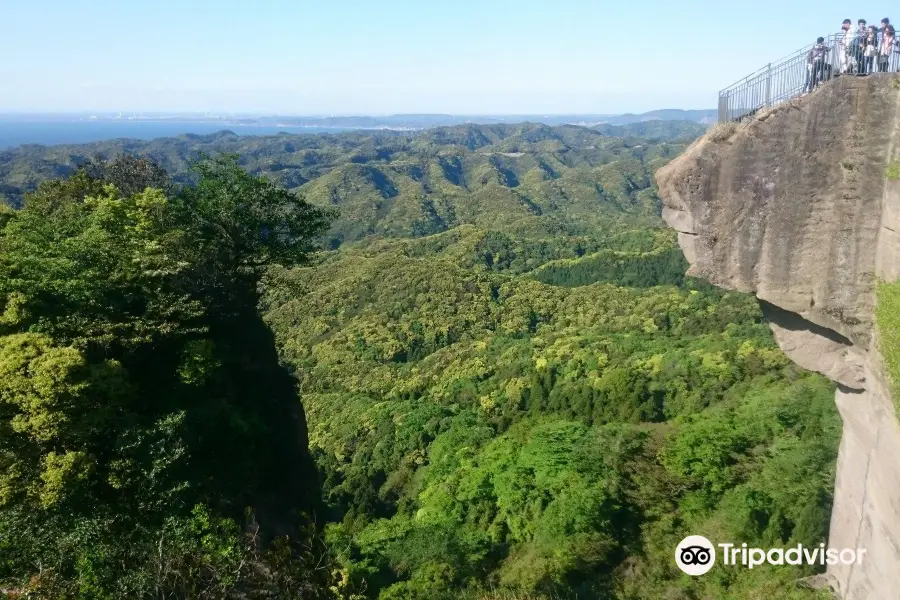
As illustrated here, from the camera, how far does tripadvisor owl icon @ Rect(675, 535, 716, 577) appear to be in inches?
568

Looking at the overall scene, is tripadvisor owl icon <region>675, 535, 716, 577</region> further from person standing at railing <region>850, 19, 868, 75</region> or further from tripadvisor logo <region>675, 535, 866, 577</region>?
person standing at railing <region>850, 19, 868, 75</region>

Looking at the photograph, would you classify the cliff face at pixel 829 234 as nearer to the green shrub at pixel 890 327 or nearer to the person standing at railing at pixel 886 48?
the green shrub at pixel 890 327

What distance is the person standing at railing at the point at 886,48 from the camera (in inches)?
364

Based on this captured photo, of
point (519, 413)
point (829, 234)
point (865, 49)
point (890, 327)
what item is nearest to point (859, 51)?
point (865, 49)

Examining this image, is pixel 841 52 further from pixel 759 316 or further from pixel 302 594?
pixel 759 316

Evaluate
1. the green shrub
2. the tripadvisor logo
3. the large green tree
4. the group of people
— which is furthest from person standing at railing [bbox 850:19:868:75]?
the large green tree

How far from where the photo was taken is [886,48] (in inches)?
365

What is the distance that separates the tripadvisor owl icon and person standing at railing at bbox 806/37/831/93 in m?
11.1

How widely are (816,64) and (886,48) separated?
0.95m

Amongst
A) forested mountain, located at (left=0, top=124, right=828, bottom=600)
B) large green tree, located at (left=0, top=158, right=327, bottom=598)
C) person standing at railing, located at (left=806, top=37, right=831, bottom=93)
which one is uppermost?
person standing at railing, located at (left=806, top=37, right=831, bottom=93)

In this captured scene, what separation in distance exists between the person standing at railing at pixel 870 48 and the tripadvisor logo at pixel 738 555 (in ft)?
31.0

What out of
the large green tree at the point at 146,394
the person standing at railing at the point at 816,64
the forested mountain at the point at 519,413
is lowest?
the forested mountain at the point at 519,413

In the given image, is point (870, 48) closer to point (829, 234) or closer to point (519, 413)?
point (829, 234)

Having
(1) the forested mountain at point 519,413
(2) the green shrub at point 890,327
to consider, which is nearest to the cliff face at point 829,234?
(2) the green shrub at point 890,327
